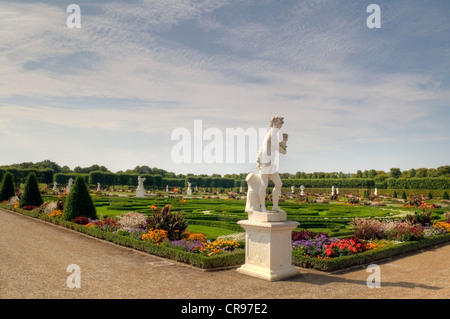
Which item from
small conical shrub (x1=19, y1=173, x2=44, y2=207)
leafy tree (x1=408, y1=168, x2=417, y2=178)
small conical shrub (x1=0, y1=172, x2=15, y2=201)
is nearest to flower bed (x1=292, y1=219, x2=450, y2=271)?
small conical shrub (x1=19, y1=173, x2=44, y2=207)

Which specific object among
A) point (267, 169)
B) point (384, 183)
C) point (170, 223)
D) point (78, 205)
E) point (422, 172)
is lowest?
point (170, 223)

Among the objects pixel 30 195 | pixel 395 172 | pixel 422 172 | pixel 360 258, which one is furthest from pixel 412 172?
pixel 360 258

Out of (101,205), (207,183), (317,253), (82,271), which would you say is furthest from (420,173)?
(82,271)

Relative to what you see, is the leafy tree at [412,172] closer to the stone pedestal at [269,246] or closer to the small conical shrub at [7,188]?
the small conical shrub at [7,188]

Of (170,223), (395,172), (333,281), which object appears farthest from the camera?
(395,172)

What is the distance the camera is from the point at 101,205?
27203 millimetres

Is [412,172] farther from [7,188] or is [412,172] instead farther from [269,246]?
[269,246]

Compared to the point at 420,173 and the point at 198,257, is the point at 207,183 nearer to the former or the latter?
the point at 420,173

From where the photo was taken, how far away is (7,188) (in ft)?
93.9

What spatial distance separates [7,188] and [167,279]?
26.5m

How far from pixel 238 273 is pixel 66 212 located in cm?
1158

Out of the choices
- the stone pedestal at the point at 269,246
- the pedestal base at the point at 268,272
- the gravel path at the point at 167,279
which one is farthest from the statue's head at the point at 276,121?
the gravel path at the point at 167,279

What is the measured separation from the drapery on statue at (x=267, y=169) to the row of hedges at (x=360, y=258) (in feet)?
6.76

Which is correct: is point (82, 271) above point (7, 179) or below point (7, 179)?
below
